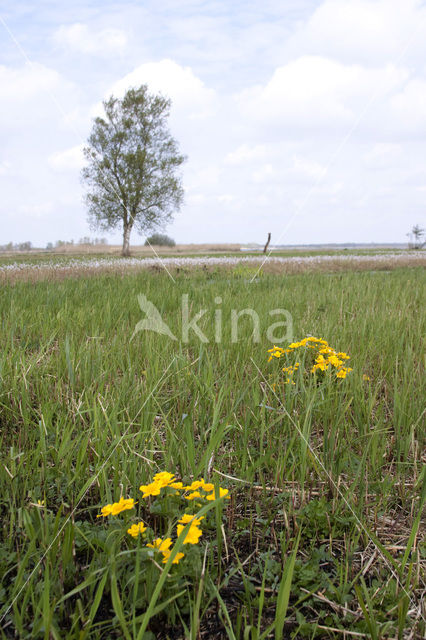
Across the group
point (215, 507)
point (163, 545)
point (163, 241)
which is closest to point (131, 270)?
point (215, 507)

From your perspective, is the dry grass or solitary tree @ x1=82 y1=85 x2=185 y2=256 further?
solitary tree @ x1=82 y1=85 x2=185 y2=256

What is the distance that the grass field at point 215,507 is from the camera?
3.57ft

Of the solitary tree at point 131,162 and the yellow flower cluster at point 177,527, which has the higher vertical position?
the solitary tree at point 131,162

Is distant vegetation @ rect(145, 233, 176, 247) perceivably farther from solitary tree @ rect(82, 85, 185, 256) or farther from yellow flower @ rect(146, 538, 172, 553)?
yellow flower @ rect(146, 538, 172, 553)

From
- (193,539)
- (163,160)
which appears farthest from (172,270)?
(163,160)

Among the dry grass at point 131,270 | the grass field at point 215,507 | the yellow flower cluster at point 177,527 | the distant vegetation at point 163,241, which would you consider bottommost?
the grass field at point 215,507

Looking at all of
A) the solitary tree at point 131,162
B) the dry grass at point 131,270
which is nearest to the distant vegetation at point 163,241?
the solitary tree at point 131,162

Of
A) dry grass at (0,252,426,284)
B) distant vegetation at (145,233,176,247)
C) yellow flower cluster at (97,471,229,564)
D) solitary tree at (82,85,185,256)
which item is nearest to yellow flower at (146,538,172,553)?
yellow flower cluster at (97,471,229,564)

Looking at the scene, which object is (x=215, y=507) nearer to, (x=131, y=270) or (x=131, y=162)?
(x=131, y=270)

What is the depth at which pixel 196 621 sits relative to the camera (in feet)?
3.19

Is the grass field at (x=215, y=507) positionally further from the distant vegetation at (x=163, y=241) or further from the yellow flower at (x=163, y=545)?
the distant vegetation at (x=163, y=241)

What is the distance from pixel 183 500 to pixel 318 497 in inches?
23.1

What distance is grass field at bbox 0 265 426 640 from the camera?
1088mm

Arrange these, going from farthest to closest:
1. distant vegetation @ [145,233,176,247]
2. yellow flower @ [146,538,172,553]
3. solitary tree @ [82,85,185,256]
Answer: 1. distant vegetation @ [145,233,176,247]
2. solitary tree @ [82,85,185,256]
3. yellow flower @ [146,538,172,553]
